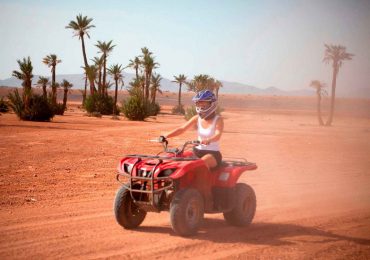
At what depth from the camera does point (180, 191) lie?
23.2 feet

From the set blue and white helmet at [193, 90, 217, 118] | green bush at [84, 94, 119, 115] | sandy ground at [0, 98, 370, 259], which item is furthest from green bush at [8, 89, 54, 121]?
blue and white helmet at [193, 90, 217, 118]

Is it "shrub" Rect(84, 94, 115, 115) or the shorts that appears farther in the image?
"shrub" Rect(84, 94, 115, 115)

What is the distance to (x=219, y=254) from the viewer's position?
6.47 metres

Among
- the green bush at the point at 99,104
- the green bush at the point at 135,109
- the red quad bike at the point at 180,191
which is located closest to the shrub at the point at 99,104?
the green bush at the point at 99,104

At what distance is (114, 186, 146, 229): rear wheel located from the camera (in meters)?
7.54

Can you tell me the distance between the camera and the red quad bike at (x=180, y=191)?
7.04 m

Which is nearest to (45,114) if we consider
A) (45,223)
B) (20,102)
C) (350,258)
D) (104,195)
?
(20,102)

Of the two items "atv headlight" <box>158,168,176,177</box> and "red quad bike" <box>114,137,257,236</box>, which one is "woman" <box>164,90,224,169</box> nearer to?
"red quad bike" <box>114,137,257,236</box>

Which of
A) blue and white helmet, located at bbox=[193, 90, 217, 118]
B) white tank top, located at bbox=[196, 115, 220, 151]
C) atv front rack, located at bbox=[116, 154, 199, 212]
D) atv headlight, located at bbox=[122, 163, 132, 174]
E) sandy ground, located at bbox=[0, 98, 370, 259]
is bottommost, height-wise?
sandy ground, located at bbox=[0, 98, 370, 259]

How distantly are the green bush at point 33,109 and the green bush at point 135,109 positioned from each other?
10.3 m

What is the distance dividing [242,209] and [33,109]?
34.9 meters

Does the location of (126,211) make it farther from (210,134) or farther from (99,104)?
(99,104)

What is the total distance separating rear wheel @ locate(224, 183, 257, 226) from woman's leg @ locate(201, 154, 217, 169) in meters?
0.80

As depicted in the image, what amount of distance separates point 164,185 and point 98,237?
1.28 meters
